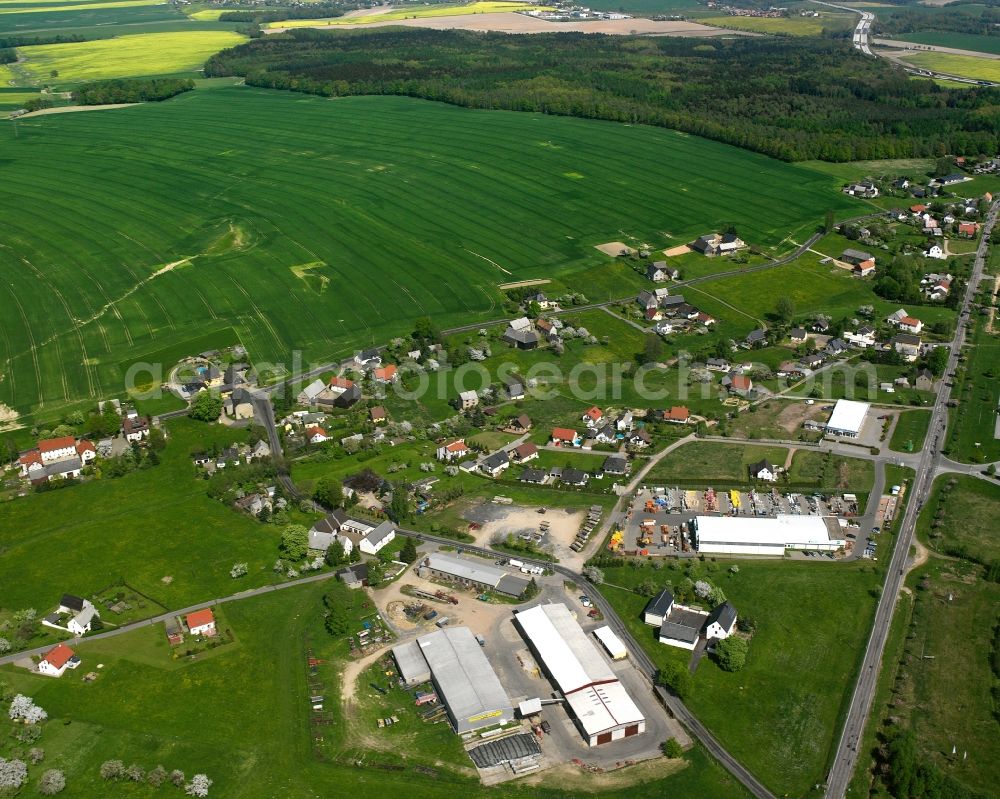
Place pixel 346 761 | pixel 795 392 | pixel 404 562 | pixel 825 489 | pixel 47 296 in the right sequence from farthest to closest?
1. pixel 47 296
2. pixel 795 392
3. pixel 825 489
4. pixel 404 562
5. pixel 346 761

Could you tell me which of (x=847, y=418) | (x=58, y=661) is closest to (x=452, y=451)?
(x=58, y=661)

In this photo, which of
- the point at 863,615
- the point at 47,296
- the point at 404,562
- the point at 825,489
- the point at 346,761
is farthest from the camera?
the point at 47,296

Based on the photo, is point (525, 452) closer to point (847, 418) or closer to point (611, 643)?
point (611, 643)

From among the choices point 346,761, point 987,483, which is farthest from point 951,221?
point 346,761

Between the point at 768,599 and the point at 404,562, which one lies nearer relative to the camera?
the point at 768,599

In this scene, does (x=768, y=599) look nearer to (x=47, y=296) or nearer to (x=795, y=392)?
(x=795, y=392)

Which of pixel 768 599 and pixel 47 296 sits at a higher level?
pixel 47 296
